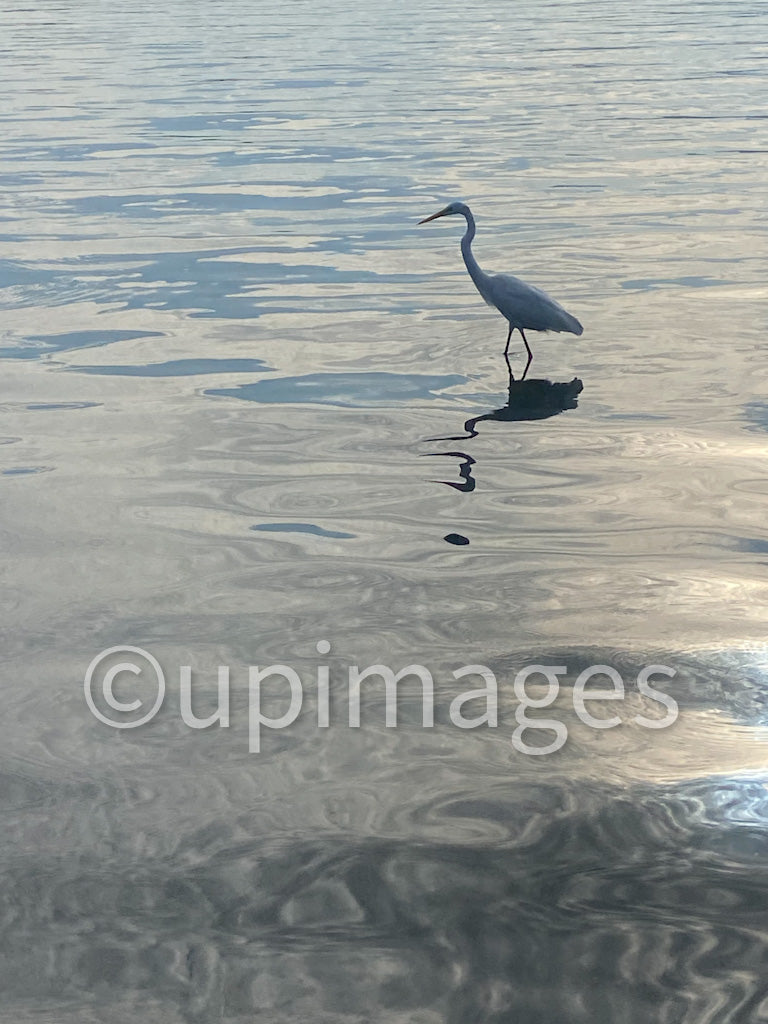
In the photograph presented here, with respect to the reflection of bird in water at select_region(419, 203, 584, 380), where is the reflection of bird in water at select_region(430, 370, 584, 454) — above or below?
below

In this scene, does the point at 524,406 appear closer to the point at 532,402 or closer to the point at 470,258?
the point at 532,402

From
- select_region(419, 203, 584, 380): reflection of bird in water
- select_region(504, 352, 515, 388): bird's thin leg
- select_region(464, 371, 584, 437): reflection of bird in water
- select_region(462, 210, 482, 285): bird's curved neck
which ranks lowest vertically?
select_region(504, 352, 515, 388): bird's thin leg

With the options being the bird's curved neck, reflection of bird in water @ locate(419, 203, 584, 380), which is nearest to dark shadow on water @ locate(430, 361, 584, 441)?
reflection of bird in water @ locate(419, 203, 584, 380)

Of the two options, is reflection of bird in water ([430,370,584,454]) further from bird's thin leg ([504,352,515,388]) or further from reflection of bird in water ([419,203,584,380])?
reflection of bird in water ([419,203,584,380])

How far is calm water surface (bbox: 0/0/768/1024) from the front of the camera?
4.13 m

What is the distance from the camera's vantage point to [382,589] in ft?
22.9

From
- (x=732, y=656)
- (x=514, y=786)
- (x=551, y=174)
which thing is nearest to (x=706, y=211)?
(x=551, y=174)

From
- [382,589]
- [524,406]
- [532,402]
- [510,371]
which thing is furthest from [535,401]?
[382,589]

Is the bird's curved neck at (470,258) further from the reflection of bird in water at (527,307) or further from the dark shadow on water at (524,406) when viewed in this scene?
the dark shadow on water at (524,406)

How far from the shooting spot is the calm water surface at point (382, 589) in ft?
13.6

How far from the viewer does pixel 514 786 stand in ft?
16.3

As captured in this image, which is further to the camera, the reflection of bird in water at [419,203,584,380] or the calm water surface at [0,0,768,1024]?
the reflection of bird in water at [419,203,584,380]

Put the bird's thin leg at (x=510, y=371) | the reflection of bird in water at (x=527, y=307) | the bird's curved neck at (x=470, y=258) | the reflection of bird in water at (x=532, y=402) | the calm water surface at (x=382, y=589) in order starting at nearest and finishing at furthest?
the calm water surface at (x=382, y=589)
the reflection of bird in water at (x=532, y=402)
the bird's thin leg at (x=510, y=371)
the reflection of bird in water at (x=527, y=307)
the bird's curved neck at (x=470, y=258)

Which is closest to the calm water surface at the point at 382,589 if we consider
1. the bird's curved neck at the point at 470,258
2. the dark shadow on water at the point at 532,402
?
the dark shadow on water at the point at 532,402
